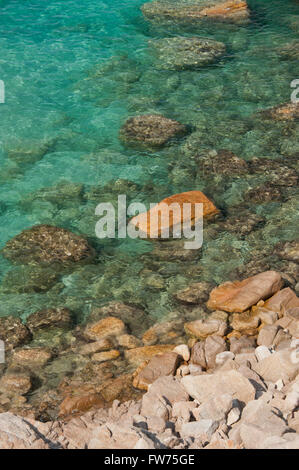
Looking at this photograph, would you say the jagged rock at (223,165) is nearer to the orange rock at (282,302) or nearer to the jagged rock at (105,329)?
the orange rock at (282,302)

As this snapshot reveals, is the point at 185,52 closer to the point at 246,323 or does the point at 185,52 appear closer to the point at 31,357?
the point at 246,323

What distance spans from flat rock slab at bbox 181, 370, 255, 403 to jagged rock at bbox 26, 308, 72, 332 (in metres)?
2.17

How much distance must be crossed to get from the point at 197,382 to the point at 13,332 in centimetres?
265

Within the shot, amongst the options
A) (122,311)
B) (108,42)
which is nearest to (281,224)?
(122,311)

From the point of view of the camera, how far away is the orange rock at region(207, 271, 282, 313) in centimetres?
745

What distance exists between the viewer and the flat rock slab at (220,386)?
18.5ft

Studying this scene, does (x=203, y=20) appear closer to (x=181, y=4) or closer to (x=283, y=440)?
(x=181, y=4)

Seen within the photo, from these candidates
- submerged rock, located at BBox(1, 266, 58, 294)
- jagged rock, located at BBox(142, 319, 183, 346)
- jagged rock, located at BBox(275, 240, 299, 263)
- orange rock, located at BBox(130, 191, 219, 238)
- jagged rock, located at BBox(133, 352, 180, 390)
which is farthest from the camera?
orange rock, located at BBox(130, 191, 219, 238)

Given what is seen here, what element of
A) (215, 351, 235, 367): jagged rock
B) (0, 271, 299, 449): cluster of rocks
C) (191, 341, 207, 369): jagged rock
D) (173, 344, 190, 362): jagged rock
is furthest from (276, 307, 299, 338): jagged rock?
(173, 344, 190, 362): jagged rock

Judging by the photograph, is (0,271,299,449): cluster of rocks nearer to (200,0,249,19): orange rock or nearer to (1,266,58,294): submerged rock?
(1,266,58,294): submerged rock

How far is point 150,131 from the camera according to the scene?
11.6 m

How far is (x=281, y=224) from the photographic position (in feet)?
30.3

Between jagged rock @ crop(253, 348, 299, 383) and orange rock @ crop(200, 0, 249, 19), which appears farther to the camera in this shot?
orange rock @ crop(200, 0, 249, 19)
